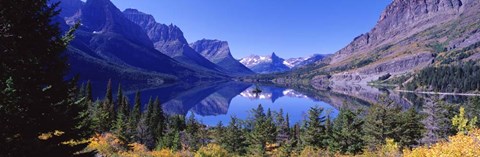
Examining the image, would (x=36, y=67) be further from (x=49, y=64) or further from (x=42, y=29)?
(x=42, y=29)

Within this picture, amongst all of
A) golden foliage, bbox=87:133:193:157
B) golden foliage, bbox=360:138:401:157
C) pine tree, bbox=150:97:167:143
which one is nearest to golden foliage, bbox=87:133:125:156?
golden foliage, bbox=87:133:193:157

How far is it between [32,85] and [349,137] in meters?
50.9

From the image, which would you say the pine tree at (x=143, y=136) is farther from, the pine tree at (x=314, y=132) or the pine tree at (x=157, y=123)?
the pine tree at (x=314, y=132)

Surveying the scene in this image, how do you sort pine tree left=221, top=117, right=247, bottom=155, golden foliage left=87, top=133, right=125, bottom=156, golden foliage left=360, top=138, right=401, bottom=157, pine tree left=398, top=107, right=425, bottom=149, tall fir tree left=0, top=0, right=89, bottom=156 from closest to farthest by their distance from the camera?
tall fir tree left=0, top=0, right=89, bottom=156 < golden foliage left=360, top=138, right=401, bottom=157 < golden foliage left=87, top=133, right=125, bottom=156 < pine tree left=398, top=107, right=425, bottom=149 < pine tree left=221, top=117, right=247, bottom=155

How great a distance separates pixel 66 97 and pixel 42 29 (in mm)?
3096

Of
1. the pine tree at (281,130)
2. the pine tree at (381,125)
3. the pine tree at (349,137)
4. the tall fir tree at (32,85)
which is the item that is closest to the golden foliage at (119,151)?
the tall fir tree at (32,85)

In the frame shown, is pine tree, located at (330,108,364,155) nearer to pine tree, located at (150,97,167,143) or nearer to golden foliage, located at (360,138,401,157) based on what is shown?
golden foliage, located at (360,138,401,157)

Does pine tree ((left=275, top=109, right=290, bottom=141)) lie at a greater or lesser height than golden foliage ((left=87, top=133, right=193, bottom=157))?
lesser

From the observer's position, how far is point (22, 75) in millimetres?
12766

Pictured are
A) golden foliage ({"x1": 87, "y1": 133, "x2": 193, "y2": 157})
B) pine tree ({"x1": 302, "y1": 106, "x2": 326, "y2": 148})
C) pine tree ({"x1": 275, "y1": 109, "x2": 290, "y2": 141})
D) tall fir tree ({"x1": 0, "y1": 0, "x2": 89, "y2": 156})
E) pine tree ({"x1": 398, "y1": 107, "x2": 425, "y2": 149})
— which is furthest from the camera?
pine tree ({"x1": 275, "y1": 109, "x2": 290, "y2": 141})

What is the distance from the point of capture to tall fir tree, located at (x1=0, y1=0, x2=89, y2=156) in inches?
462

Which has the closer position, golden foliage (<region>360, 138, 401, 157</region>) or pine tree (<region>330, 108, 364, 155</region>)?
golden foliage (<region>360, 138, 401, 157</region>)

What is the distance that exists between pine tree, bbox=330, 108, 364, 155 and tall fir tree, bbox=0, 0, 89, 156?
4756cm

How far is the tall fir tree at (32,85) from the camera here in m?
11.7
